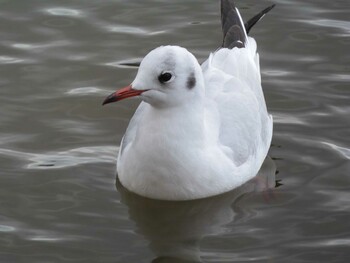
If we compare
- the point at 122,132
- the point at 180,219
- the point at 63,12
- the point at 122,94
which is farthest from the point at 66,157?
the point at 63,12

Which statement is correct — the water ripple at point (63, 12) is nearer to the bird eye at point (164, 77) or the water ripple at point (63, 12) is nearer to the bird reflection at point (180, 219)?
the bird reflection at point (180, 219)

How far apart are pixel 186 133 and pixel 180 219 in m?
0.65

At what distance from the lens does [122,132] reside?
936 cm

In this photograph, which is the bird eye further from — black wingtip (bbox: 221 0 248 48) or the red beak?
black wingtip (bbox: 221 0 248 48)

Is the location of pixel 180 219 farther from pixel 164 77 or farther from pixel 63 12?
pixel 63 12

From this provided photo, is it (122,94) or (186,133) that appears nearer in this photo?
(122,94)

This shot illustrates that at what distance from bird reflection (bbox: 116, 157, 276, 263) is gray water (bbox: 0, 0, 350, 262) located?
1cm

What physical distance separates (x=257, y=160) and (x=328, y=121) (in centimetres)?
105

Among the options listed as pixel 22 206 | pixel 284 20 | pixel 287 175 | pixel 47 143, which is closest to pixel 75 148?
pixel 47 143

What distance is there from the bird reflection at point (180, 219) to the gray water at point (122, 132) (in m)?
0.01

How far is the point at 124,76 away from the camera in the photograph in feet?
33.7

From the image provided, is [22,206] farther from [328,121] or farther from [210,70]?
[328,121]

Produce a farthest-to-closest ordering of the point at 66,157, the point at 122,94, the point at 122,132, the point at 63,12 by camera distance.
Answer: the point at 63,12 → the point at 122,132 → the point at 66,157 → the point at 122,94

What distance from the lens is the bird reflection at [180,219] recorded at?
25.2 ft
